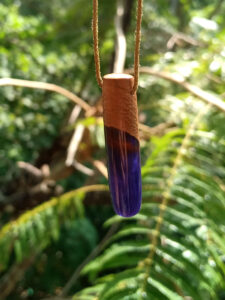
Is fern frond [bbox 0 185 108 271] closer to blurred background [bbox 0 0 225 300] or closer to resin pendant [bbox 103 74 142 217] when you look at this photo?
blurred background [bbox 0 0 225 300]

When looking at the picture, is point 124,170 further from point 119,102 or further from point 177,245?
point 177,245

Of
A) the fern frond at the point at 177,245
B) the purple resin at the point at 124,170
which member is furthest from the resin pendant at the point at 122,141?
the fern frond at the point at 177,245

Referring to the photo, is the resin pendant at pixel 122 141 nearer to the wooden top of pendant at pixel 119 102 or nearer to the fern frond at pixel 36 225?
the wooden top of pendant at pixel 119 102

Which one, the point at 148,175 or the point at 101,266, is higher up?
the point at 148,175

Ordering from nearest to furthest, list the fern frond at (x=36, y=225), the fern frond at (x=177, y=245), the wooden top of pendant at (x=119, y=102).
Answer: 1. the wooden top of pendant at (x=119, y=102)
2. the fern frond at (x=177, y=245)
3. the fern frond at (x=36, y=225)

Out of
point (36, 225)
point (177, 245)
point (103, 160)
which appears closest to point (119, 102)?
point (177, 245)

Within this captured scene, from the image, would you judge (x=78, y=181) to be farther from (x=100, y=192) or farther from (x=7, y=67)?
(x=7, y=67)

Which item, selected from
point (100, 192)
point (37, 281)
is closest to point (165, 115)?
point (100, 192)
